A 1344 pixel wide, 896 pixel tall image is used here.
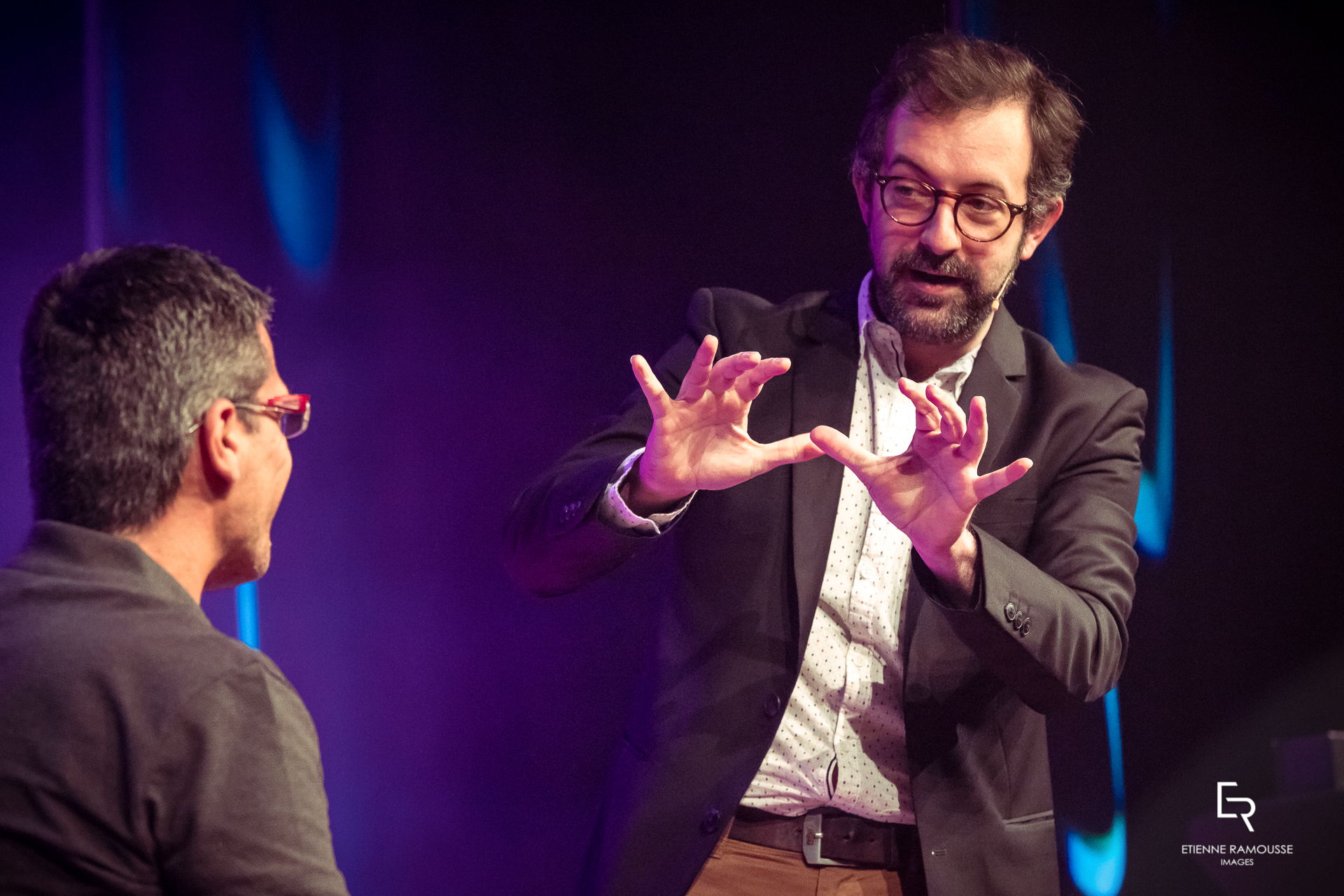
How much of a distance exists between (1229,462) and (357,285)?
2.32 meters

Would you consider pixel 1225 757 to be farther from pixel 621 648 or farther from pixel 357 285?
pixel 357 285

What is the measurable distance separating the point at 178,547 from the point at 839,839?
3.89 ft

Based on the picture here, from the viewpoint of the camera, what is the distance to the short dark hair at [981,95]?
7.29ft

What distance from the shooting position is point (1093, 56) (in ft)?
8.93

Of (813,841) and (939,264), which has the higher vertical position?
(939,264)

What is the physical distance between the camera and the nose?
217 cm

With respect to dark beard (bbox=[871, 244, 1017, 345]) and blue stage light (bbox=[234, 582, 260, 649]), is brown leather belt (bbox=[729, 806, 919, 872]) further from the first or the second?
blue stage light (bbox=[234, 582, 260, 649])

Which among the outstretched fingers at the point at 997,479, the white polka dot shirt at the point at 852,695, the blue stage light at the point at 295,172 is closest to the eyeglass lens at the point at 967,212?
the white polka dot shirt at the point at 852,695

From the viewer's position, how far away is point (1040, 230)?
2.39 meters

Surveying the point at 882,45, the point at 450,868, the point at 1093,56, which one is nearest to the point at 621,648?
the point at 450,868

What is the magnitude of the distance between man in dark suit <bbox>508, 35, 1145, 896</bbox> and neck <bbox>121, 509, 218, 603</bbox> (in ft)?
2.27

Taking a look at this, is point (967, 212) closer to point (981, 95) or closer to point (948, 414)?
point (981, 95)

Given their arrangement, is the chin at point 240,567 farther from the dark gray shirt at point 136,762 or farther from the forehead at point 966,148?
the forehead at point 966,148

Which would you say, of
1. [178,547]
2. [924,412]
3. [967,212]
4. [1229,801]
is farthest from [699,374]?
[1229,801]
